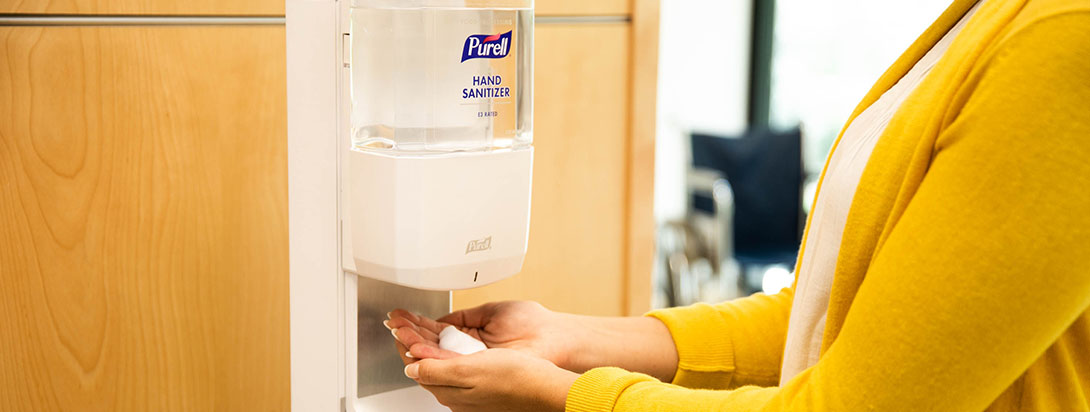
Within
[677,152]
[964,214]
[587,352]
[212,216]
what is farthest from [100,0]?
[677,152]

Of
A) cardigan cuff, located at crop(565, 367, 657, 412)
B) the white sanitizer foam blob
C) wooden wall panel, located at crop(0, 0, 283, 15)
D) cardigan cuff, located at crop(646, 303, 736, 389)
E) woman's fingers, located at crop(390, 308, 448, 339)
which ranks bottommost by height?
cardigan cuff, located at crop(646, 303, 736, 389)

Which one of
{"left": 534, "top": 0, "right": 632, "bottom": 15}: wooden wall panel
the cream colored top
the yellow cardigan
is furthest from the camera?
{"left": 534, "top": 0, "right": 632, "bottom": 15}: wooden wall panel

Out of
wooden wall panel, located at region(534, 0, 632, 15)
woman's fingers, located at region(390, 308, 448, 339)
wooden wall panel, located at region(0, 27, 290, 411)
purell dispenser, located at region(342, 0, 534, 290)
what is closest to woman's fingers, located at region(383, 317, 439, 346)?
woman's fingers, located at region(390, 308, 448, 339)

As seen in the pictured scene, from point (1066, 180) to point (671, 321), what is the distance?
1.85ft

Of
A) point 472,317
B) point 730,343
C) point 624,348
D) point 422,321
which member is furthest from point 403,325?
point 730,343

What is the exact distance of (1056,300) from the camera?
2.16 feet

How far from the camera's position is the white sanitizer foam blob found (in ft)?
3.17

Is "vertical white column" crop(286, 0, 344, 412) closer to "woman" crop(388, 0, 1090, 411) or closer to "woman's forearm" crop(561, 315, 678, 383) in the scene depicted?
"woman" crop(388, 0, 1090, 411)

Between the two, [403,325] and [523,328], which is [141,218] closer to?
[403,325]

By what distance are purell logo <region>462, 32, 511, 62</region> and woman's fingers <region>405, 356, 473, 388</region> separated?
288 millimetres

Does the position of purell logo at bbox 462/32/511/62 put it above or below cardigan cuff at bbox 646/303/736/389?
above

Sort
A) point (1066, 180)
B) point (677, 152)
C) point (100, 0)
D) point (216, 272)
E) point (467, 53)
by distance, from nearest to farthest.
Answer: point (1066, 180)
point (467, 53)
point (100, 0)
point (216, 272)
point (677, 152)

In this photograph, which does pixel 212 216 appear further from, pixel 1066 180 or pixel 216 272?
pixel 1066 180

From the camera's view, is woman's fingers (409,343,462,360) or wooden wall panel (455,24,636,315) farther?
wooden wall panel (455,24,636,315)
